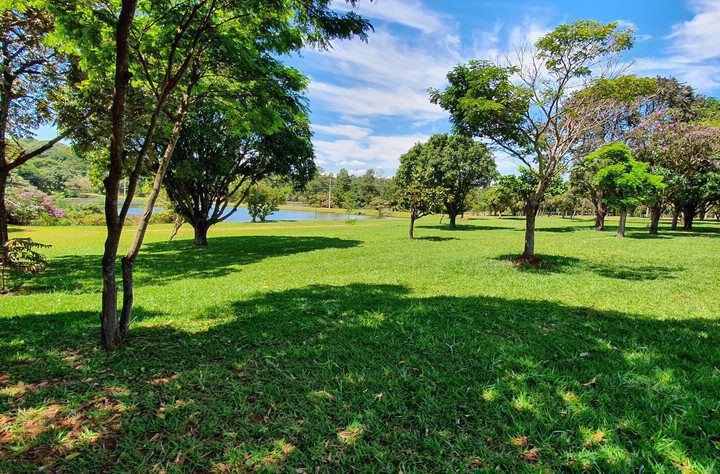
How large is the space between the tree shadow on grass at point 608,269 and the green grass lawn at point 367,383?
2022 mm

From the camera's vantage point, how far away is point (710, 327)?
5066mm

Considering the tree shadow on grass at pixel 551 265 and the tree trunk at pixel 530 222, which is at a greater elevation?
the tree trunk at pixel 530 222

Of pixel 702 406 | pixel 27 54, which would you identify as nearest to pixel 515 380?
pixel 702 406

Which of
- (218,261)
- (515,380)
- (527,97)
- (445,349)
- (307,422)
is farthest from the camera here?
(218,261)

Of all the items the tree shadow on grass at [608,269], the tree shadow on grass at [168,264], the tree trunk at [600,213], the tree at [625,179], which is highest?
the tree at [625,179]

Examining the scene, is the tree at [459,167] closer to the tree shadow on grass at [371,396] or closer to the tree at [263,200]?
the tree at [263,200]

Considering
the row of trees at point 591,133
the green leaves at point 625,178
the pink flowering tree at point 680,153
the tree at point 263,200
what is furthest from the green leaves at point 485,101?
the tree at point 263,200

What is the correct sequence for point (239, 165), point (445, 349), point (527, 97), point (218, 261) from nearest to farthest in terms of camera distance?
point (445, 349) < point (527, 97) < point (218, 261) < point (239, 165)

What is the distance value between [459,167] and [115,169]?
95.5ft

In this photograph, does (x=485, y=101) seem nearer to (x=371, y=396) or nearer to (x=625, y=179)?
(x=371, y=396)

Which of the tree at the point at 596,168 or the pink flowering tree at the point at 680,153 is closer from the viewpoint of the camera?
the tree at the point at 596,168

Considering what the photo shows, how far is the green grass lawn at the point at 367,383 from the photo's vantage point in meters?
2.47

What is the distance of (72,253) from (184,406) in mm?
16069

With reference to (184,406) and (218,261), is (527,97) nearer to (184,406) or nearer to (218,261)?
(184,406)
